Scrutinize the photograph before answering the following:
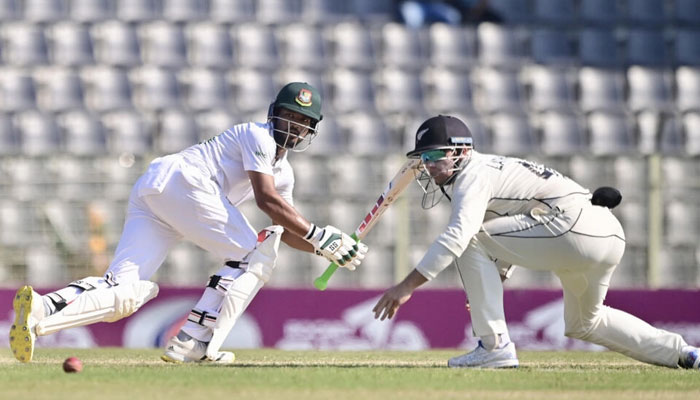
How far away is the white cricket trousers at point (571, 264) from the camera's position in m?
5.95

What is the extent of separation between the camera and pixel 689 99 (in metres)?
14.7

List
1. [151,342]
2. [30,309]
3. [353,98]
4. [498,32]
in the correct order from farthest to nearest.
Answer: [498,32] < [353,98] < [151,342] < [30,309]

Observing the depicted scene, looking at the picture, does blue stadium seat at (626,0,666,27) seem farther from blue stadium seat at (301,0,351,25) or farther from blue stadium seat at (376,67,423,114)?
blue stadium seat at (301,0,351,25)

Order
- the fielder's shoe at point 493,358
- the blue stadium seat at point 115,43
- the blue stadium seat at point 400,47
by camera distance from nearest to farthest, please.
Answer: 1. the fielder's shoe at point 493,358
2. the blue stadium seat at point 115,43
3. the blue stadium seat at point 400,47

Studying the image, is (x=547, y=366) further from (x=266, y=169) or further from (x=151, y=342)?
(x=151, y=342)

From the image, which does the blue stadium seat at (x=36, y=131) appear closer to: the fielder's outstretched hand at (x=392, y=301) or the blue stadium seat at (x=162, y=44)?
the blue stadium seat at (x=162, y=44)

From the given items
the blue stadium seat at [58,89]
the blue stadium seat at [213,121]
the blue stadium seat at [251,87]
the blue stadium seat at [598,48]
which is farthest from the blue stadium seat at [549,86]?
the blue stadium seat at [58,89]

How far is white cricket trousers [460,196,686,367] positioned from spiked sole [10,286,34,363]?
2.15 m

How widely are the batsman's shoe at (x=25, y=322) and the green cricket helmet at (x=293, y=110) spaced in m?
1.56

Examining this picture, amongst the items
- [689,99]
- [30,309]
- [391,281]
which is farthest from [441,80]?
[30,309]

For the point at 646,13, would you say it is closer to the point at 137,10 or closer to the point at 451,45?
the point at 451,45

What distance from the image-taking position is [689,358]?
6.25 m

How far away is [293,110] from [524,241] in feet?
4.76

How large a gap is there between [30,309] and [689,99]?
10683 mm
